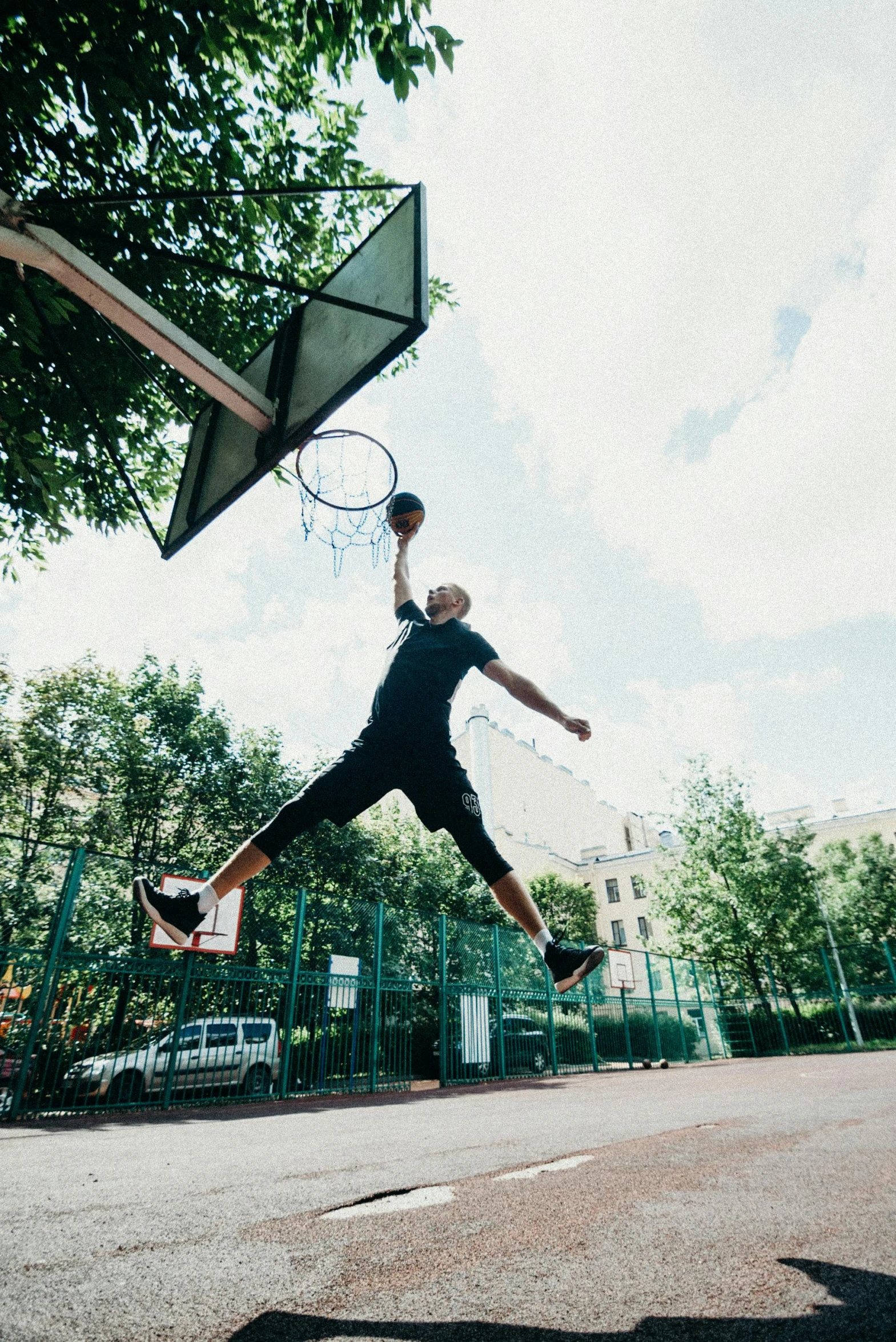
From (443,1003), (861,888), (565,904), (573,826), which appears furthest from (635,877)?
(443,1003)

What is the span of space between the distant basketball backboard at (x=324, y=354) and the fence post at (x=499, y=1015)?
12.7 meters

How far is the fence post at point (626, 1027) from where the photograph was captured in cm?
1884

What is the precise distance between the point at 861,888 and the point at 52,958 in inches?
1515

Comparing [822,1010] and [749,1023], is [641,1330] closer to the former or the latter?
[749,1023]

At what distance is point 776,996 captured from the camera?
2389 cm

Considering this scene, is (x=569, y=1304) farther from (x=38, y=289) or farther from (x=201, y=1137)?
(x=38, y=289)

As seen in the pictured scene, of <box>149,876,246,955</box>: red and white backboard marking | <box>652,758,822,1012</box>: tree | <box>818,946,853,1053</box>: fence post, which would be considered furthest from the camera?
<box>652,758,822,1012</box>: tree

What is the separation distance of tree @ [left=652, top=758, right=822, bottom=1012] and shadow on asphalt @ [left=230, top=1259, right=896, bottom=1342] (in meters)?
26.0

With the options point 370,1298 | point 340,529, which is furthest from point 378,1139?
point 340,529

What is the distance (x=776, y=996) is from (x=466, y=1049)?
598 inches

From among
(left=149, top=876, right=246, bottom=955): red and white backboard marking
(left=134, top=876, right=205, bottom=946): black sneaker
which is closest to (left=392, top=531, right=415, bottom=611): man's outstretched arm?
(left=134, top=876, right=205, bottom=946): black sneaker

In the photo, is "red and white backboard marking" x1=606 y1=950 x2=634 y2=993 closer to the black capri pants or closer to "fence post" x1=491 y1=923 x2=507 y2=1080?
"fence post" x1=491 y1=923 x2=507 y2=1080

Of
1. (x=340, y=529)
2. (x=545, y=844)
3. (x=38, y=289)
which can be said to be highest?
(x=545, y=844)

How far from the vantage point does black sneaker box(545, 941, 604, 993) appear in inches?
123
